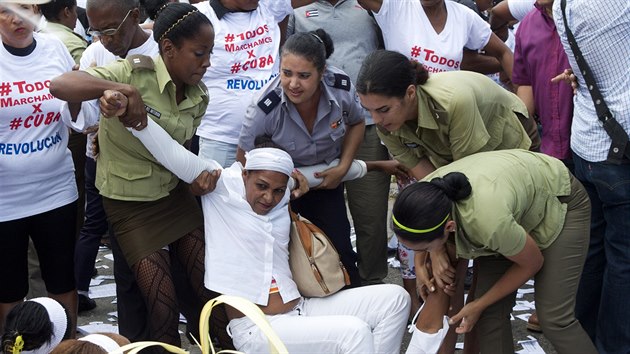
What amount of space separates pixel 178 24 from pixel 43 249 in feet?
4.38

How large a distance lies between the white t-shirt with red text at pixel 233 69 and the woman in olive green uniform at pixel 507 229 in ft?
4.59

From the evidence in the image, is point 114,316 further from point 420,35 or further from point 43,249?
point 420,35

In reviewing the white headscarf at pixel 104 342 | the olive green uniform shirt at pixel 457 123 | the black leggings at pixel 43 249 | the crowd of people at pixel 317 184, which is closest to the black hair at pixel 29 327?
the crowd of people at pixel 317 184

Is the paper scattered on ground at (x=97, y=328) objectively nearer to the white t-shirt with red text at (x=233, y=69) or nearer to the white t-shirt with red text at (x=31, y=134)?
the white t-shirt with red text at (x=31, y=134)

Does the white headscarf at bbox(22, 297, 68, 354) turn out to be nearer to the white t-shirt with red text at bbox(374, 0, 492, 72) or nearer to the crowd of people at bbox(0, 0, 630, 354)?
the crowd of people at bbox(0, 0, 630, 354)

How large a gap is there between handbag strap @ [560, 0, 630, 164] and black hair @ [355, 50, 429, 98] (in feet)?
2.37

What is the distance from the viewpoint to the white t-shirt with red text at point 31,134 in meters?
3.98

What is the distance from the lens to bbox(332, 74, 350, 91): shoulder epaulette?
4312 millimetres

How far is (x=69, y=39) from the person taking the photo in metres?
4.92

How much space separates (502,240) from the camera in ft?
10.8

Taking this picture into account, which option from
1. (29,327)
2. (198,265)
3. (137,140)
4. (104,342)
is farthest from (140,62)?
(104,342)

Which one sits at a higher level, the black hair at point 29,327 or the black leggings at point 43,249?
the black hair at point 29,327

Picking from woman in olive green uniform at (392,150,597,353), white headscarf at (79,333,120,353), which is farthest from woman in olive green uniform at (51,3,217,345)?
woman in olive green uniform at (392,150,597,353)

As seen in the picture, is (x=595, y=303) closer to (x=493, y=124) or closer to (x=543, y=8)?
(x=493, y=124)
